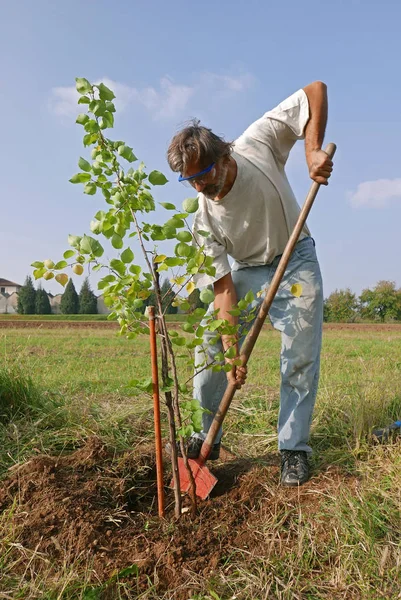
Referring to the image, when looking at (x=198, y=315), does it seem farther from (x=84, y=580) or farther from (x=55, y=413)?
(x=55, y=413)

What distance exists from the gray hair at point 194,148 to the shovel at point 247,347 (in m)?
0.50

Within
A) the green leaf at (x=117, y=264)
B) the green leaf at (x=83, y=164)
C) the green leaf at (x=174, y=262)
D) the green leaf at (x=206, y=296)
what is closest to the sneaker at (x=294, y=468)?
the green leaf at (x=206, y=296)

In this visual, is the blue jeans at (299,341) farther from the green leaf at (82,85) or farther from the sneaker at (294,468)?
the green leaf at (82,85)

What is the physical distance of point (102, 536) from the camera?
2.15m

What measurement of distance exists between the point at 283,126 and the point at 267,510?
2.00 m

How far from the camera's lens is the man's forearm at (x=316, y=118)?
8.44 ft

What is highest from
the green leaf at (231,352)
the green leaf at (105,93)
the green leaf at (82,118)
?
the green leaf at (105,93)

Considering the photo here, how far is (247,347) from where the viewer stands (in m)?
2.40

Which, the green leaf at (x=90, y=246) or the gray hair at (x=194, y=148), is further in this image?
the gray hair at (x=194, y=148)

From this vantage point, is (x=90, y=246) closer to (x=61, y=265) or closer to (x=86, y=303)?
(x=61, y=265)

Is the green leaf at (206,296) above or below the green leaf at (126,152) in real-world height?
below

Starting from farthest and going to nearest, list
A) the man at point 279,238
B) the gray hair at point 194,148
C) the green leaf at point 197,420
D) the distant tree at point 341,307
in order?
1. the distant tree at point 341,307
2. the man at point 279,238
3. the gray hair at point 194,148
4. the green leaf at point 197,420

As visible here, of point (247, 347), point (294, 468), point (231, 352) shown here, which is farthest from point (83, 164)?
point (294, 468)

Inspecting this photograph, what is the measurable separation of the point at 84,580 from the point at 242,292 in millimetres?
1685
